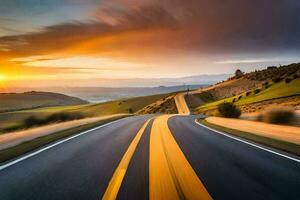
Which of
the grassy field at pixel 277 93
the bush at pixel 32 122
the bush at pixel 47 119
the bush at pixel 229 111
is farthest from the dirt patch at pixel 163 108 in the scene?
the bush at pixel 32 122

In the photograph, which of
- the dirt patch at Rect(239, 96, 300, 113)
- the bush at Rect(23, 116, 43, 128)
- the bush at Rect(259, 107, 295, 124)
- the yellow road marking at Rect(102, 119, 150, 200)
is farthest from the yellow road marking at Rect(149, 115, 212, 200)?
the dirt patch at Rect(239, 96, 300, 113)

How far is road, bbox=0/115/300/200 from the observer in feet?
16.7

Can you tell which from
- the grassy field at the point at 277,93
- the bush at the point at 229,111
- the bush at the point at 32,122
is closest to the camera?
the bush at the point at 32,122

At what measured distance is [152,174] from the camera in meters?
6.39

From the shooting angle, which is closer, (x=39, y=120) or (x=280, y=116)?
(x=280, y=116)

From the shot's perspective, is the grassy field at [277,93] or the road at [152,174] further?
the grassy field at [277,93]

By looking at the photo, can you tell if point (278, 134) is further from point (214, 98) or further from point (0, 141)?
point (214, 98)

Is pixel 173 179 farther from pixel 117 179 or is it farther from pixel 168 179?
pixel 117 179

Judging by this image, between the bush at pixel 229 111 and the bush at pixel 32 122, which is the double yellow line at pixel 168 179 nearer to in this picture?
the bush at pixel 32 122

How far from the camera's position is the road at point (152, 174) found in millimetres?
5090

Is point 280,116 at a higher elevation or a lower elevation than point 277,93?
lower

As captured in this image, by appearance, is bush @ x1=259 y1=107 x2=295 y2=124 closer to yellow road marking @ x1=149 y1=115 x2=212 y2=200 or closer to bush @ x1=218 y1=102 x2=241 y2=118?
bush @ x1=218 y1=102 x2=241 y2=118

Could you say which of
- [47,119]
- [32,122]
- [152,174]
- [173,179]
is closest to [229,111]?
[47,119]

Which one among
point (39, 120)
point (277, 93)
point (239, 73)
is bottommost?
point (39, 120)
